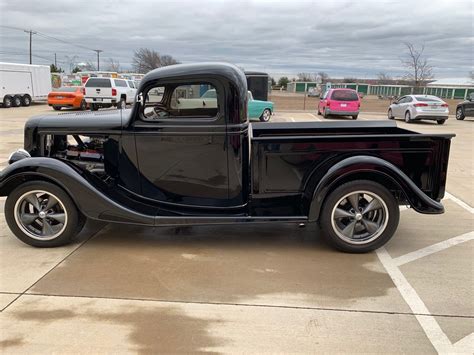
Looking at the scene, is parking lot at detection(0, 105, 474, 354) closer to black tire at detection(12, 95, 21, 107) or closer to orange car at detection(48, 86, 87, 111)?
orange car at detection(48, 86, 87, 111)

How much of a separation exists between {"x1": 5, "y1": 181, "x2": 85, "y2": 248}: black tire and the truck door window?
3.87ft

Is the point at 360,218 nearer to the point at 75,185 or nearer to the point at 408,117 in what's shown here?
the point at 75,185

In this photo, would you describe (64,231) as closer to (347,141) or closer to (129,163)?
(129,163)

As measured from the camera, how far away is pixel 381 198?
4102mm

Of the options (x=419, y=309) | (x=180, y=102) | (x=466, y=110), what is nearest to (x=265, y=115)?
(x=466, y=110)

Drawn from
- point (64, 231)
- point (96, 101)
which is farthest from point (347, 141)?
point (96, 101)

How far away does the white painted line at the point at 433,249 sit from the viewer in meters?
4.13

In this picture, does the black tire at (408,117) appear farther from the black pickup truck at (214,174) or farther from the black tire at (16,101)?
the black tire at (16,101)

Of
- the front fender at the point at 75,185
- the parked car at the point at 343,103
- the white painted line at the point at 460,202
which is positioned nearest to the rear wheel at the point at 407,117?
the parked car at the point at 343,103

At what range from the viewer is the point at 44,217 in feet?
14.0

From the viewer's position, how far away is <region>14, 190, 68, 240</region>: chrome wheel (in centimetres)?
424

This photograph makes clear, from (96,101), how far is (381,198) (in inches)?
824

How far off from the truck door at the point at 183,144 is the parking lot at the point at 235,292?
62cm

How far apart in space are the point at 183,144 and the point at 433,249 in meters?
2.85
